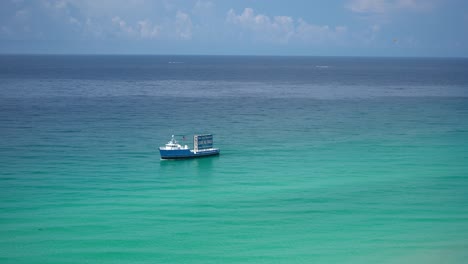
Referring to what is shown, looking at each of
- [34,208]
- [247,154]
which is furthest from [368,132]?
[34,208]

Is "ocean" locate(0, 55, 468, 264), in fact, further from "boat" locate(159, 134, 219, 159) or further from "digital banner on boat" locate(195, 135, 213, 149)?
"digital banner on boat" locate(195, 135, 213, 149)

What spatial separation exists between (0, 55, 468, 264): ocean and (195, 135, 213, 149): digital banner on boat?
1.39 meters

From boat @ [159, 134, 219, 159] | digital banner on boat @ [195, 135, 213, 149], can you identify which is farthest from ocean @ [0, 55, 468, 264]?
digital banner on boat @ [195, 135, 213, 149]

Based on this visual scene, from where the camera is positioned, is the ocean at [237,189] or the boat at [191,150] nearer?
the ocean at [237,189]

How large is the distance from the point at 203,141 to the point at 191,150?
1241mm

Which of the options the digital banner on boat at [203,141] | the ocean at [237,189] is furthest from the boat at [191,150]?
the ocean at [237,189]

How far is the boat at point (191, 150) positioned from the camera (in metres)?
47.8

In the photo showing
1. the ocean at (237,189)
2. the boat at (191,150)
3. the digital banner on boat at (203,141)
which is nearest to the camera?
the ocean at (237,189)

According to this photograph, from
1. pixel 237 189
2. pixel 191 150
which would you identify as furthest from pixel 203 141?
pixel 237 189

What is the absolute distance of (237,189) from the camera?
39.6m

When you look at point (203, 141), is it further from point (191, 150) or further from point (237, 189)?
point (237, 189)

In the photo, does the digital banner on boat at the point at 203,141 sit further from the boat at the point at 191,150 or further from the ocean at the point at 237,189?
the ocean at the point at 237,189

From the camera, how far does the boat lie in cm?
4781

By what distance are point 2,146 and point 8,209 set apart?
63.9 ft
